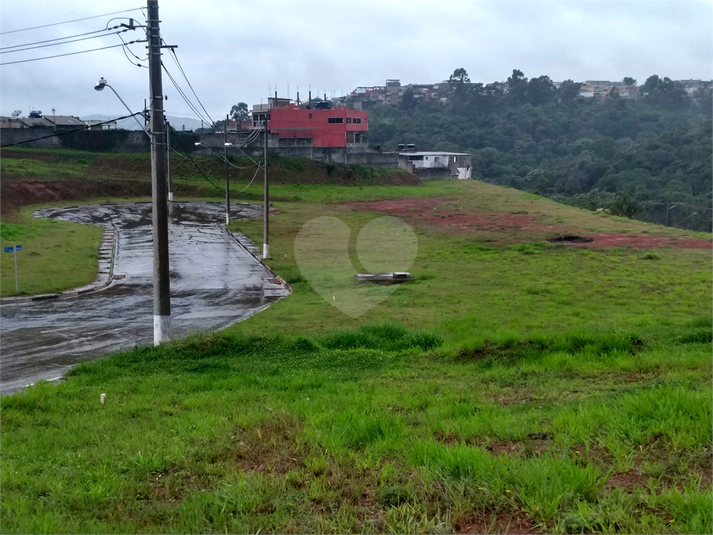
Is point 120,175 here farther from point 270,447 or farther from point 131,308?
point 270,447

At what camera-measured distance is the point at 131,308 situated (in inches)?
703

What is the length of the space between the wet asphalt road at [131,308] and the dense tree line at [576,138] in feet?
119

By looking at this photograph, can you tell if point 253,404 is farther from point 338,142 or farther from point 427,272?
point 338,142

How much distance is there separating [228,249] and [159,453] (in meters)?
25.0

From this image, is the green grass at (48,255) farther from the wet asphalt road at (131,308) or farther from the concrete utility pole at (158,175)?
the concrete utility pole at (158,175)

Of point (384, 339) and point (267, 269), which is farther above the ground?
point (384, 339)

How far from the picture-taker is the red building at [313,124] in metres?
77.1

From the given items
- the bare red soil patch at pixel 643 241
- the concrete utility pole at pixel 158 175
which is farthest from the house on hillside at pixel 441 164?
the concrete utility pole at pixel 158 175

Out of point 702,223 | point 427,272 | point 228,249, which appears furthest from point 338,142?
point 427,272

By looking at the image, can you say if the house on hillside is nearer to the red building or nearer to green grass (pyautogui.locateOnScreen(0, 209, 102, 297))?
the red building

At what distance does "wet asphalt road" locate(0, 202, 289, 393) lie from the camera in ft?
41.6

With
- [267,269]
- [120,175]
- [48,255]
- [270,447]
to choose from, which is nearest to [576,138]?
[120,175]

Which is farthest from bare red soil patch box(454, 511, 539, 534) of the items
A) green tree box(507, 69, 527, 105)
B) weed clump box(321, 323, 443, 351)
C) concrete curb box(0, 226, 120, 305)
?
green tree box(507, 69, 527, 105)

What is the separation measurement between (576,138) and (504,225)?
77.3 meters
